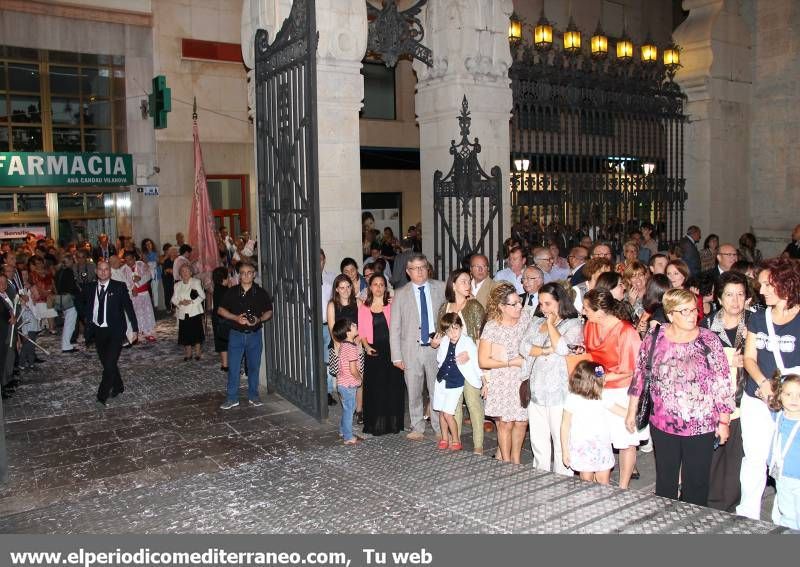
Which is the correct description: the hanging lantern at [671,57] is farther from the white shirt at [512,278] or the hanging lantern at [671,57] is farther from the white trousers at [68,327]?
the white trousers at [68,327]

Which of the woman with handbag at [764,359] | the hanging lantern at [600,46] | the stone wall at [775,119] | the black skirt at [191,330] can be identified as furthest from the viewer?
the stone wall at [775,119]

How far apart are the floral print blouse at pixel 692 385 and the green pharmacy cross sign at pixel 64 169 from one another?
18.7 metres

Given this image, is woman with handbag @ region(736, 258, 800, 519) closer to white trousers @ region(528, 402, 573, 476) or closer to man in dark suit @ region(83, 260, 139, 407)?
white trousers @ region(528, 402, 573, 476)

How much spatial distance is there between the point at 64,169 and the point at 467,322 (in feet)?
55.0

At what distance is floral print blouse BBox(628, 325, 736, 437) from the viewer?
17.3ft

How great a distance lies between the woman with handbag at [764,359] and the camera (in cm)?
549

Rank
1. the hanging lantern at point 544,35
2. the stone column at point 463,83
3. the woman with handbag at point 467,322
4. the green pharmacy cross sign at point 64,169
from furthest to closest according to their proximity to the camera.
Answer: the green pharmacy cross sign at point 64,169, the hanging lantern at point 544,35, the stone column at point 463,83, the woman with handbag at point 467,322

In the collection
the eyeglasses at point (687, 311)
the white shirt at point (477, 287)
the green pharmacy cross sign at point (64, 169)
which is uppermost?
the green pharmacy cross sign at point (64, 169)

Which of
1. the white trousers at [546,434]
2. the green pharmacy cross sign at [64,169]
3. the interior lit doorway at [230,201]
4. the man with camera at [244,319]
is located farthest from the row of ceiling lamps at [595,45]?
the green pharmacy cross sign at [64,169]

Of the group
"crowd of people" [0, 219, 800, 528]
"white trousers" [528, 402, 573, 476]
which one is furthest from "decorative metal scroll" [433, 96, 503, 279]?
"white trousers" [528, 402, 573, 476]

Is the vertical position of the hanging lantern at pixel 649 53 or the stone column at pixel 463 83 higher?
the hanging lantern at pixel 649 53

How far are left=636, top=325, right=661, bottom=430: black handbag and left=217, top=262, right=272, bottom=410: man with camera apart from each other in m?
4.88

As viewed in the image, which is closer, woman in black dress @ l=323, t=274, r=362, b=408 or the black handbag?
the black handbag

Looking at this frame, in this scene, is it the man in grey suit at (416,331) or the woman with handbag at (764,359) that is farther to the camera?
the man in grey suit at (416,331)
